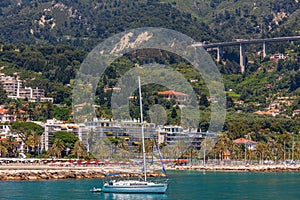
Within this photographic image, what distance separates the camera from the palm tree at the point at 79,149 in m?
120

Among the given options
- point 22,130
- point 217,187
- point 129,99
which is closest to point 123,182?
point 217,187

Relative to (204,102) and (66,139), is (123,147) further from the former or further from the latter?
(204,102)

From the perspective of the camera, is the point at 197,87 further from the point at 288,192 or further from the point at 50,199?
the point at 50,199

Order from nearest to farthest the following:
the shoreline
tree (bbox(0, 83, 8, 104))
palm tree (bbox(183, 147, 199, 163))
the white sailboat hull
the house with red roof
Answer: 1. the white sailboat hull
2. the shoreline
3. palm tree (bbox(183, 147, 199, 163))
4. tree (bbox(0, 83, 8, 104))
5. the house with red roof

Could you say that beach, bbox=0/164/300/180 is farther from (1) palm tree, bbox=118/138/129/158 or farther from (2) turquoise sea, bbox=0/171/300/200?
(1) palm tree, bbox=118/138/129/158

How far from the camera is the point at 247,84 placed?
19788cm

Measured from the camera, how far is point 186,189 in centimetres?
8125

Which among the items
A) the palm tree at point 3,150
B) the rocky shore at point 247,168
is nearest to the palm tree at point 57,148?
the palm tree at point 3,150

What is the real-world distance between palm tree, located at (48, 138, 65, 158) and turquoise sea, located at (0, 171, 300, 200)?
86.1 ft

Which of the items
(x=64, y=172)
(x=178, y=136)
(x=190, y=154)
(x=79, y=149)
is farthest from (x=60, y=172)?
(x=178, y=136)

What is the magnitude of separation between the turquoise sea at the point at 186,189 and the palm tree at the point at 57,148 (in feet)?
86.1

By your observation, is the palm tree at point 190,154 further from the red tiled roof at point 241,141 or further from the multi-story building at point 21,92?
the multi-story building at point 21,92

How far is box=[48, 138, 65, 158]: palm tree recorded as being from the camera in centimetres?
12044

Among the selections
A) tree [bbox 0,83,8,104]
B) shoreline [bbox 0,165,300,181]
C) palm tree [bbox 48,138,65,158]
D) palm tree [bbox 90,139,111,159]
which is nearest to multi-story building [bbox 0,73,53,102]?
tree [bbox 0,83,8,104]
